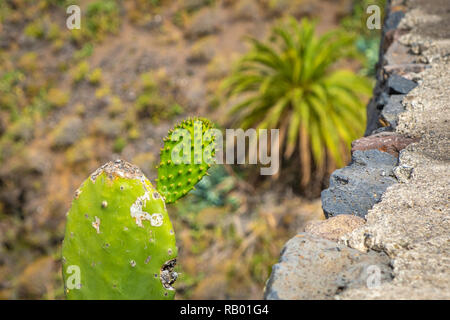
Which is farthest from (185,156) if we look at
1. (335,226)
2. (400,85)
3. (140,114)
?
(140,114)

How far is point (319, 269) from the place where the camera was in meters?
1.04

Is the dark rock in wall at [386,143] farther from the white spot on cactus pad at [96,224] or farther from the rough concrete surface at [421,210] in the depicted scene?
the white spot on cactus pad at [96,224]

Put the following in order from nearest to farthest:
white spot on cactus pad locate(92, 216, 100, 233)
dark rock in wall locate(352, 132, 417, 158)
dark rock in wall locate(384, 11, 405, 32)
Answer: white spot on cactus pad locate(92, 216, 100, 233) → dark rock in wall locate(352, 132, 417, 158) → dark rock in wall locate(384, 11, 405, 32)

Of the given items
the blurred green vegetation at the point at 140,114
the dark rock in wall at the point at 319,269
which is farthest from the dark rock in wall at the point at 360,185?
the blurred green vegetation at the point at 140,114

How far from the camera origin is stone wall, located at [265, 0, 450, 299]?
975 mm

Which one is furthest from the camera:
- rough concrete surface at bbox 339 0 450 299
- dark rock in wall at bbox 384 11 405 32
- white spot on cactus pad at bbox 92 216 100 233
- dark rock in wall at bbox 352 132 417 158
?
dark rock in wall at bbox 384 11 405 32

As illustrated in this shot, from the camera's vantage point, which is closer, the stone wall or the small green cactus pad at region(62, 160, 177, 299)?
the stone wall

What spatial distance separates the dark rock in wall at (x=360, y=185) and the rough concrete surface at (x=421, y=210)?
42mm

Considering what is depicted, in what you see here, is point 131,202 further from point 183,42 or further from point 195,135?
point 183,42

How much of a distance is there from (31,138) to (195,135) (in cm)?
617

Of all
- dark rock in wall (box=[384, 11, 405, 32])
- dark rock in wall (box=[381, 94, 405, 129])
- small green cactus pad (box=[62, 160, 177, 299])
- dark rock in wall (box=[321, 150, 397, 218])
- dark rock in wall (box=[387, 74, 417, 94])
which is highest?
dark rock in wall (box=[384, 11, 405, 32])

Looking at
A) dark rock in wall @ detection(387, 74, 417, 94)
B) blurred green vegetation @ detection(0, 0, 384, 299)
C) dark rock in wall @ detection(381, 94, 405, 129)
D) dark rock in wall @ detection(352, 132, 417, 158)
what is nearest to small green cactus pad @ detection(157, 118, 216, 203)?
dark rock in wall @ detection(352, 132, 417, 158)

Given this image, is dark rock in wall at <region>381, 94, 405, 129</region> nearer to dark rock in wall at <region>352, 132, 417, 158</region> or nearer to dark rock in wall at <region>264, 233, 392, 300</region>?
dark rock in wall at <region>352, 132, 417, 158</region>

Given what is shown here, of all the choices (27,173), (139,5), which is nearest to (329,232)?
(27,173)
